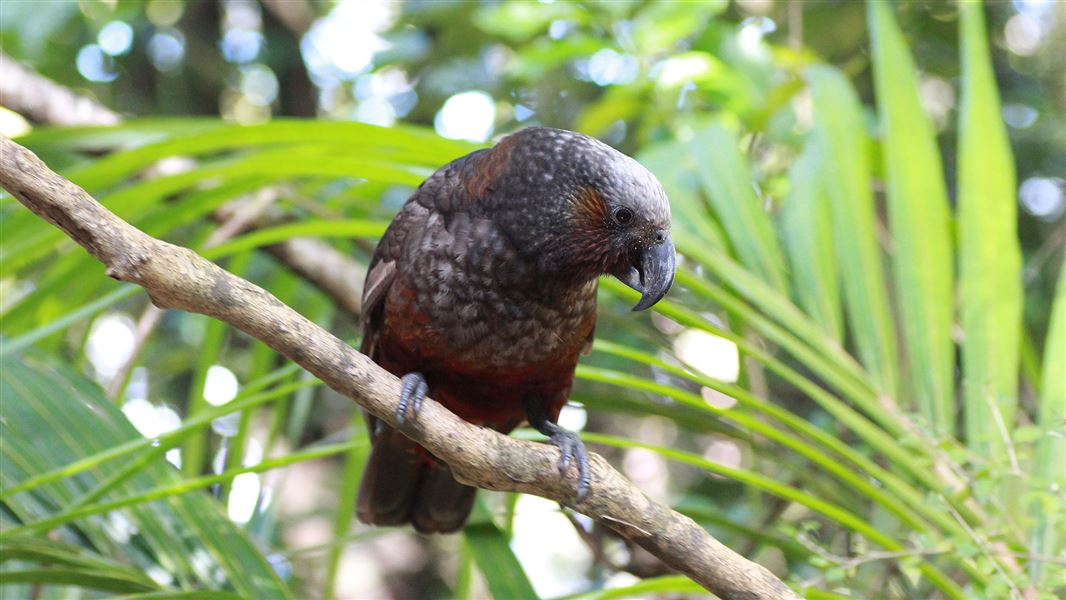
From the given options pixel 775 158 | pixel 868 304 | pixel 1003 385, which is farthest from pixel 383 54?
pixel 1003 385

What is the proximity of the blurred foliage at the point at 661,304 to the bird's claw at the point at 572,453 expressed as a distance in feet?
0.30

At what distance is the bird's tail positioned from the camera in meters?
2.37

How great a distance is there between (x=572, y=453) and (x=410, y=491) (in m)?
0.71

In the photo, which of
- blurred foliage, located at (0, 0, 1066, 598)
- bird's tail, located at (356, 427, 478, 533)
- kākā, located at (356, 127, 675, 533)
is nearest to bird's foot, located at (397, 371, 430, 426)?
kākā, located at (356, 127, 675, 533)

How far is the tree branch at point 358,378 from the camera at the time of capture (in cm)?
130

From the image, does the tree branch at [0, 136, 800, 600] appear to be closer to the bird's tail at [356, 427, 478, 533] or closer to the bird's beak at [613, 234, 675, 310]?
the bird's beak at [613, 234, 675, 310]

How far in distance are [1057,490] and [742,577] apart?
62 cm

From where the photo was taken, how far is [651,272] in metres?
1.92

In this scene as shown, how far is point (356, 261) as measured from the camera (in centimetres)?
327

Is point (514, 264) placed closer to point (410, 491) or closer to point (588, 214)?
point (588, 214)

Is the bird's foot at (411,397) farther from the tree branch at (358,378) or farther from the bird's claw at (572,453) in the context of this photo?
the bird's claw at (572,453)

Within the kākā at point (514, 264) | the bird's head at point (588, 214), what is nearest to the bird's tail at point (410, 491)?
the kākā at point (514, 264)

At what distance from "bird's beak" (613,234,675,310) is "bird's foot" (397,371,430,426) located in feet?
1.38

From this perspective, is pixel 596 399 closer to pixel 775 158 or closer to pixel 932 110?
pixel 775 158
